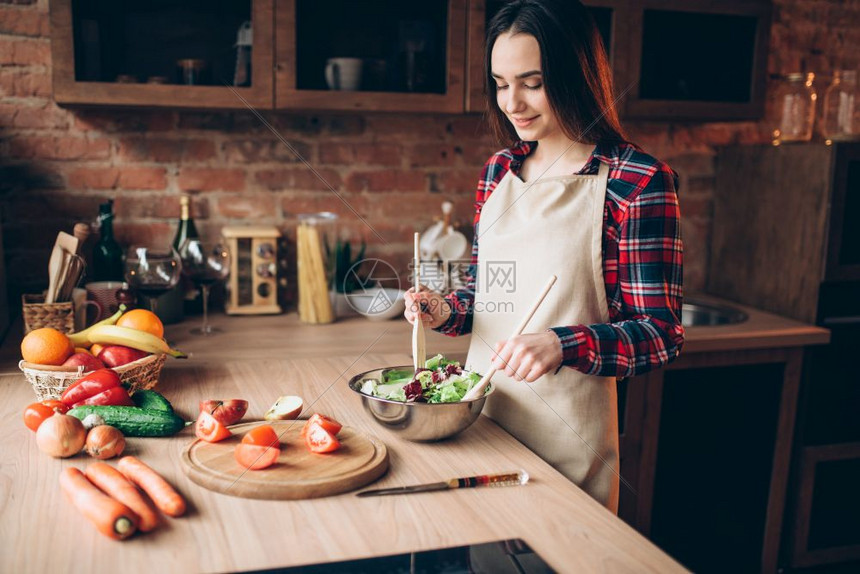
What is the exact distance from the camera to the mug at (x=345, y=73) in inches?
88.0

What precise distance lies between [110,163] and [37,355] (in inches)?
45.0

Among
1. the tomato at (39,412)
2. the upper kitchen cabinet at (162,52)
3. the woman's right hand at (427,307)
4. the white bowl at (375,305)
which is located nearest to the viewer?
the tomato at (39,412)

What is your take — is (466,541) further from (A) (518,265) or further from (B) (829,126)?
(B) (829,126)

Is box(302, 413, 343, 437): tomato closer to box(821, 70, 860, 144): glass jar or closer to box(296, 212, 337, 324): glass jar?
box(296, 212, 337, 324): glass jar

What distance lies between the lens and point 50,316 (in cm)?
182

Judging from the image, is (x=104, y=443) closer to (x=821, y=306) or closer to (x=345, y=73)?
(x=345, y=73)

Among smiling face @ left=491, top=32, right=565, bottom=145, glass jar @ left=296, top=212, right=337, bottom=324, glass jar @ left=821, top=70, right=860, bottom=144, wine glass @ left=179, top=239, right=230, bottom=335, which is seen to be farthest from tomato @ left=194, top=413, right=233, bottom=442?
glass jar @ left=821, top=70, right=860, bottom=144

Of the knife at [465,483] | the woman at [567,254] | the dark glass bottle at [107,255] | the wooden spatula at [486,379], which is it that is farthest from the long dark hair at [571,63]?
the dark glass bottle at [107,255]

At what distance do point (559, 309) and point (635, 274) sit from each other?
17 centimetres

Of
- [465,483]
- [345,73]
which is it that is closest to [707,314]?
[345,73]

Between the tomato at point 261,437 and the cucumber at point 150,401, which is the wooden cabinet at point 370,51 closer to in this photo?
the cucumber at point 150,401

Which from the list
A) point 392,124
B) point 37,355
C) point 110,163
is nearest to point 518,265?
point 37,355

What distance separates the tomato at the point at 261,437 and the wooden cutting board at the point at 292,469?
29 mm

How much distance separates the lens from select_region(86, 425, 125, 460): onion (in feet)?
3.77
